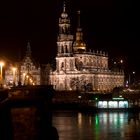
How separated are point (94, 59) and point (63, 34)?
42.3ft

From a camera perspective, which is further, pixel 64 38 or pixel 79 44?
pixel 79 44

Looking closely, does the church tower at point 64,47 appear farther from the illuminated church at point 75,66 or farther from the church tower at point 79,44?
the church tower at point 79,44

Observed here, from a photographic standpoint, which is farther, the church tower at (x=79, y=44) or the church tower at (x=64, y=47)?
the church tower at (x=79, y=44)

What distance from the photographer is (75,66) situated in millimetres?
108875

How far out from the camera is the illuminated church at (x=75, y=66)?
106 m

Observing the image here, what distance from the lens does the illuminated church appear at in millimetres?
106062

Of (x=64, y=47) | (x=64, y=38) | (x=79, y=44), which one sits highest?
(x=64, y=38)

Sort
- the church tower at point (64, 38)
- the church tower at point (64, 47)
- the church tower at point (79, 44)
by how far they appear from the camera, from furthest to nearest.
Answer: the church tower at point (79, 44), the church tower at point (64, 47), the church tower at point (64, 38)

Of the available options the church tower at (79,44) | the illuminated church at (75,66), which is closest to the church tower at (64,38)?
the illuminated church at (75,66)

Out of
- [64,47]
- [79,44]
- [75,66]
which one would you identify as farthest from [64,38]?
[79,44]

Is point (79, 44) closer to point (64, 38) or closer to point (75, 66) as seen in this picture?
point (75, 66)

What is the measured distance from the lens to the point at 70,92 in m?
102

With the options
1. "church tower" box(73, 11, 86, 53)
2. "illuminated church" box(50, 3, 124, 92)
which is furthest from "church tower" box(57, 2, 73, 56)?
"church tower" box(73, 11, 86, 53)

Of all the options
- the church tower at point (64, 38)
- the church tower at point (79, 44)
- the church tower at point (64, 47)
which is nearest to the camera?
the church tower at point (64, 38)
